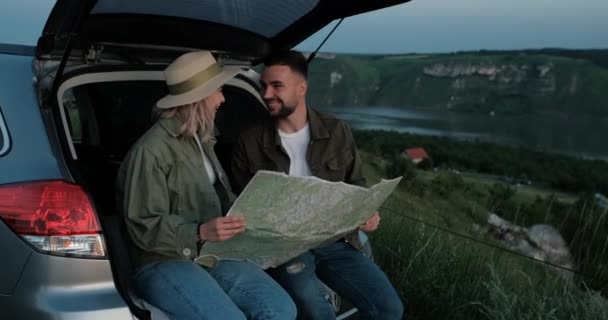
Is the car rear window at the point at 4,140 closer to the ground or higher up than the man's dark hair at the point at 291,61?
higher up

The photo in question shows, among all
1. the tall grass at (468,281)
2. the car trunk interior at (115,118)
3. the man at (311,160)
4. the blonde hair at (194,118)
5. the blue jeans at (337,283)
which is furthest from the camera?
the tall grass at (468,281)

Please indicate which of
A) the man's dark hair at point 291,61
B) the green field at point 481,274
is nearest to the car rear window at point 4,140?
the man's dark hair at point 291,61

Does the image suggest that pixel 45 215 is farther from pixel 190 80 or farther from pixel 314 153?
pixel 314 153

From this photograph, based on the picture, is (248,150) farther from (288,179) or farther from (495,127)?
(495,127)

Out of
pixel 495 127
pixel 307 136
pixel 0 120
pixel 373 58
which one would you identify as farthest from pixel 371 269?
pixel 495 127

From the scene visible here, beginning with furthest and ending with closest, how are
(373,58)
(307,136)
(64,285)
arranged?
(373,58)
(307,136)
(64,285)

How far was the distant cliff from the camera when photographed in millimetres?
11719

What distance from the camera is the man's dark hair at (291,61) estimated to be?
2865mm

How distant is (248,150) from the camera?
284 centimetres

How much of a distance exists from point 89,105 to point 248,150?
0.96 m

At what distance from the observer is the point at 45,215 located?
1.92 m

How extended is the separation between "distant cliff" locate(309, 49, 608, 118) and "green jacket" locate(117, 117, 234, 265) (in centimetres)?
802

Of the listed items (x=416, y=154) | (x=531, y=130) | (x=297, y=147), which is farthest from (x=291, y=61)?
(x=531, y=130)

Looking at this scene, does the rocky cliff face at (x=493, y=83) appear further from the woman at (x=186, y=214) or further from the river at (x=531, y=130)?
the woman at (x=186, y=214)
